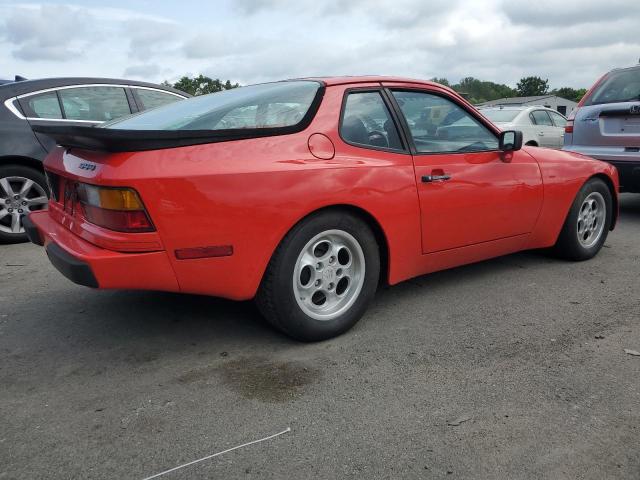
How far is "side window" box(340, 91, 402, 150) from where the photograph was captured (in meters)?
3.17

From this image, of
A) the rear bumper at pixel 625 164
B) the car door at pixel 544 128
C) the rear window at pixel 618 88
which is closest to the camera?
the rear bumper at pixel 625 164

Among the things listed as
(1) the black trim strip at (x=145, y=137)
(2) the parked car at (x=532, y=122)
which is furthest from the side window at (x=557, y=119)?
(1) the black trim strip at (x=145, y=137)

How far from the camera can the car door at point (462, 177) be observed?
345cm

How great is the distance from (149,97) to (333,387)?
4725 millimetres

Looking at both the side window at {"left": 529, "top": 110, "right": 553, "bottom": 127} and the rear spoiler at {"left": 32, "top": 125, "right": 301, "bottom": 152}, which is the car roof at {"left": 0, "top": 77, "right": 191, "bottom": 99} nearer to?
the rear spoiler at {"left": 32, "top": 125, "right": 301, "bottom": 152}

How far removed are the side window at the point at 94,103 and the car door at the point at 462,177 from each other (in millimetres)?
3674

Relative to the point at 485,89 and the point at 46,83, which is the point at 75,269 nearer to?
the point at 46,83

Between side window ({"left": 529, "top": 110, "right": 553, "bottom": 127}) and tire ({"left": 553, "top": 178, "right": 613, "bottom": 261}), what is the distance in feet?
24.9

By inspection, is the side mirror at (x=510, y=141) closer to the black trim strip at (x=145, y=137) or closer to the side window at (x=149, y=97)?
the black trim strip at (x=145, y=137)

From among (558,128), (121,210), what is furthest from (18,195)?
(558,128)

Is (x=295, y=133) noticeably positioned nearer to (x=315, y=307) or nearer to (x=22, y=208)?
(x=315, y=307)

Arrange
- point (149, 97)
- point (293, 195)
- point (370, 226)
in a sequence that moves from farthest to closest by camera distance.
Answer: point (149, 97)
point (370, 226)
point (293, 195)

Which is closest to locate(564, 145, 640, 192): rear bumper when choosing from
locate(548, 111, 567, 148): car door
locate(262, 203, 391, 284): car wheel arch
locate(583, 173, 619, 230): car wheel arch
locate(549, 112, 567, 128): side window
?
locate(583, 173, 619, 230): car wheel arch

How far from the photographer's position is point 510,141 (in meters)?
3.88
